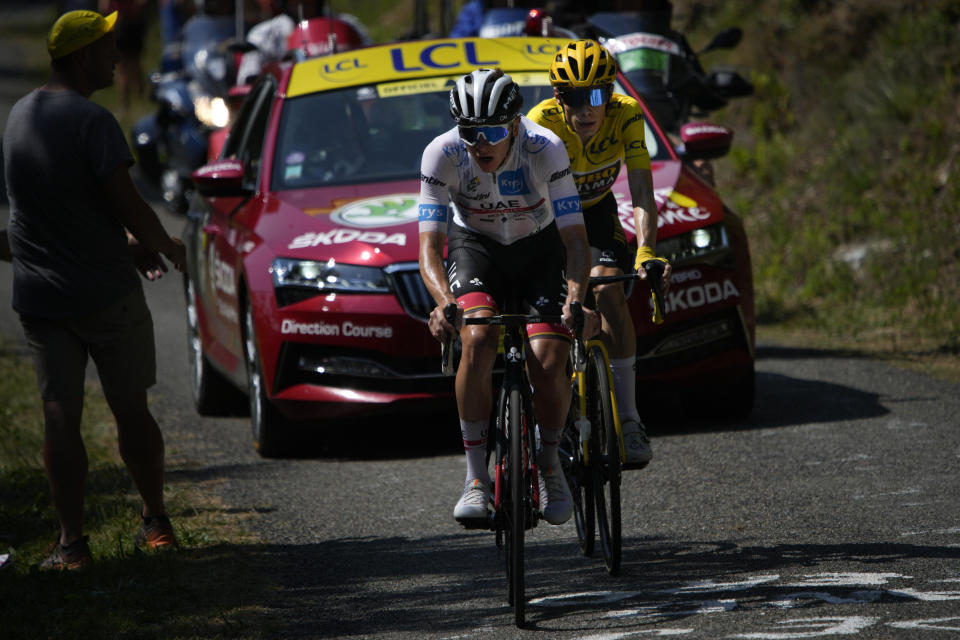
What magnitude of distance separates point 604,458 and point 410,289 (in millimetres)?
2231

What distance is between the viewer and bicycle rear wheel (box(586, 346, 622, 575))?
230 inches

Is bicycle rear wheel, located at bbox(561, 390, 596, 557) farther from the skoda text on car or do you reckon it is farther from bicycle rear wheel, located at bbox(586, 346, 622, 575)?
the skoda text on car

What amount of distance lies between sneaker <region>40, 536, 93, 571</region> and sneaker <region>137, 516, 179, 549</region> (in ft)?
0.85

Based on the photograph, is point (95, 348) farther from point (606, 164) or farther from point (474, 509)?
point (606, 164)

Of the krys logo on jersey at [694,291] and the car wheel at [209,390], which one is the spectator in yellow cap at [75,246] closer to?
the krys logo on jersey at [694,291]

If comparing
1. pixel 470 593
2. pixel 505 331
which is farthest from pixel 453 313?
pixel 470 593

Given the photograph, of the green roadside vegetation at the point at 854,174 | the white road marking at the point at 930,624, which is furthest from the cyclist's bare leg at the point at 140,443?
the green roadside vegetation at the point at 854,174

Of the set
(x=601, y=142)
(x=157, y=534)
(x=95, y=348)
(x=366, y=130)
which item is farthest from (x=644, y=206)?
(x=366, y=130)

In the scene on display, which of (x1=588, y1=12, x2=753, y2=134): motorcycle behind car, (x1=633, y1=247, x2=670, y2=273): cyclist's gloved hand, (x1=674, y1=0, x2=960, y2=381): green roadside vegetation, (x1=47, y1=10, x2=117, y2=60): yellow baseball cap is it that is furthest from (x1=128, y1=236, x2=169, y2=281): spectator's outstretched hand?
(x1=588, y1=12, x2=753, y2=134): motorcycle behind car

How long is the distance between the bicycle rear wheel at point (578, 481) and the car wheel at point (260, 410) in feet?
8.35

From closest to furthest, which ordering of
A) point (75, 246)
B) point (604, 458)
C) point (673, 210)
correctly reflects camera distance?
1. point (604, 458)
2. point (75, 246)
3. point (673, 210)

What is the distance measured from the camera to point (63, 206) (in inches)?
250

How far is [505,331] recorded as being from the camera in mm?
5852

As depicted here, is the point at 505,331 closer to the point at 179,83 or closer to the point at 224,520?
the point at 224,520
